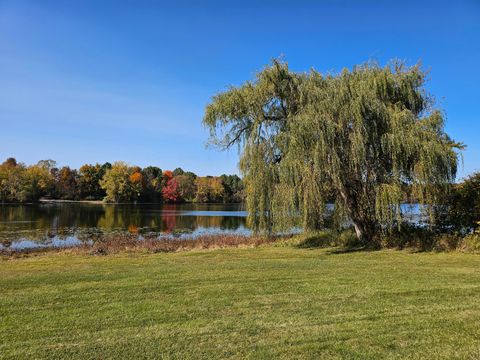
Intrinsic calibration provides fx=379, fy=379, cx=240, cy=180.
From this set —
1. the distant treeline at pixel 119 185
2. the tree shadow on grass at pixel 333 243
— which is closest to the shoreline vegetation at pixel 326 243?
the tree shadow on grass at pixel 333 243

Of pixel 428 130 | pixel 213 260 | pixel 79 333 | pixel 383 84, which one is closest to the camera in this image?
pixel 79 333

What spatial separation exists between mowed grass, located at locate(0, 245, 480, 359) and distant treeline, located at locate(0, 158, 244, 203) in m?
76.5

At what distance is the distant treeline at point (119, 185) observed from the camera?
83.9m

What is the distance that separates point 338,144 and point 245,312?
8.26 metres

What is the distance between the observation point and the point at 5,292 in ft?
22.9

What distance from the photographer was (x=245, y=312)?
5559 mm

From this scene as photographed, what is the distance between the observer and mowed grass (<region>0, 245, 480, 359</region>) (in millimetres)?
4223

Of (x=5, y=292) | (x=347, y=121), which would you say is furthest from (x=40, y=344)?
(x=347, y=121)

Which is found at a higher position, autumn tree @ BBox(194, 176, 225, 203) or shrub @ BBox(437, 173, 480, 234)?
autumn tree @ BBox(194, 176, 225, 203)

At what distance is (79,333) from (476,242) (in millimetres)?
11537

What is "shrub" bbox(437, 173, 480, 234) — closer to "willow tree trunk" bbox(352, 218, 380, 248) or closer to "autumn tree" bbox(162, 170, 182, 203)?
"willow tree trunk" bbox(352, 218, 380, 248)

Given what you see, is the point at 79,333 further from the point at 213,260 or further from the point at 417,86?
the point at 417,86

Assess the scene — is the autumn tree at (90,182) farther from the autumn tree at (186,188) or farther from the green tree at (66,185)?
the autumn tree at (186,188)

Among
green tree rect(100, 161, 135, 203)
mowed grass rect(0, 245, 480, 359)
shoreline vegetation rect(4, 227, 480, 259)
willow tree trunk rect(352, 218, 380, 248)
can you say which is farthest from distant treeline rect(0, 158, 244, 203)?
mowed grass rect(0, 245, 480, 359)
